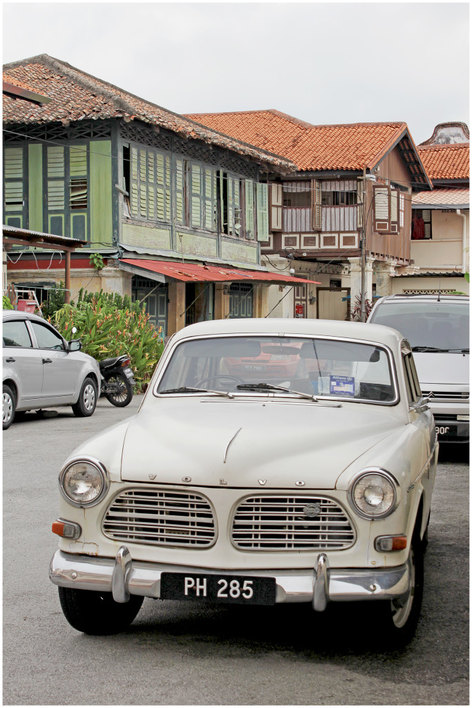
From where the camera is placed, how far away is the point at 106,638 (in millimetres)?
5270

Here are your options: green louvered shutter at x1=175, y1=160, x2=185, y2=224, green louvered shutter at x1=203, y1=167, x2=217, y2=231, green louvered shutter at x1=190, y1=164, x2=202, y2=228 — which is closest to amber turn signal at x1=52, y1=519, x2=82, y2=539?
green louvered shutter at x1=175, y1=160, x2=185, y2=224

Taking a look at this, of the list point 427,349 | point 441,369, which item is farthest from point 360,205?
point 441,369

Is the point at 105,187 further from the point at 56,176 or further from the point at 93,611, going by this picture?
the point at 93,611

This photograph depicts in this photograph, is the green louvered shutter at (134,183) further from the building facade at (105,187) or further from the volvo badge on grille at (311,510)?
the volvo badge on grille at (311,510)

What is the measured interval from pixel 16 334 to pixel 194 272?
1266 cm

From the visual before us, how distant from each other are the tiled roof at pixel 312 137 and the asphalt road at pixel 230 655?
116ft

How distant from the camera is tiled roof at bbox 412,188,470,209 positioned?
47969 millimetres

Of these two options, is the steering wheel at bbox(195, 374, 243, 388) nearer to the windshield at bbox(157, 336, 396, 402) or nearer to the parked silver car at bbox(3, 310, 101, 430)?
the windshield at bbox(157, 336, 396, 402)

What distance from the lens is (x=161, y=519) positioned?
493 centimetres

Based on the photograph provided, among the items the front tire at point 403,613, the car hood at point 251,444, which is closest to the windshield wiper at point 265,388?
the car hood at point 251,444

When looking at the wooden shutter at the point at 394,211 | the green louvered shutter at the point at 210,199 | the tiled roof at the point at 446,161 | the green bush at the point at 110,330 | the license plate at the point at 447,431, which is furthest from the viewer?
the tiled roof at the point at 446,161

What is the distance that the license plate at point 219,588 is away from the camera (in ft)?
15.4

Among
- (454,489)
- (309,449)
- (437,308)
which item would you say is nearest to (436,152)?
(437,308)

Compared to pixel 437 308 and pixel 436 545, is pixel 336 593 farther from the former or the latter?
pixel 437 308
